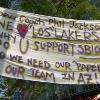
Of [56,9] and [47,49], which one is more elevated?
[56,9]

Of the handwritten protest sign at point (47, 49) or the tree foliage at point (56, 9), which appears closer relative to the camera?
the handwritten protest sign at point (47, 49)

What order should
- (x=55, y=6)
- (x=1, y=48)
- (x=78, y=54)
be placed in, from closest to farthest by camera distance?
(x=1, y=48), (x=78, y=54), (x=55, y=6)

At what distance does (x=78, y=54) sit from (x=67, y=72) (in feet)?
1.20

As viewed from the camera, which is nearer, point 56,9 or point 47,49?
point 47,49

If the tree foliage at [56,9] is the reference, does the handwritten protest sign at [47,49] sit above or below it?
below

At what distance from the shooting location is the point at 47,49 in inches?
289

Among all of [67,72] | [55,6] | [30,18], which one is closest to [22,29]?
[30,18]

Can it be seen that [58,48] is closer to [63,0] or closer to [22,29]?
[22,29]

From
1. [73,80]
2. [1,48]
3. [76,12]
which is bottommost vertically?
[73,80]

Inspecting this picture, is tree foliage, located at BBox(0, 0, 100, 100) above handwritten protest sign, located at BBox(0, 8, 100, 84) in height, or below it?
above

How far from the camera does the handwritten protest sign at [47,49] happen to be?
7.09 m

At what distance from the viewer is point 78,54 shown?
7.51m

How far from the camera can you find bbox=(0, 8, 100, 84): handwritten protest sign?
7086 mm

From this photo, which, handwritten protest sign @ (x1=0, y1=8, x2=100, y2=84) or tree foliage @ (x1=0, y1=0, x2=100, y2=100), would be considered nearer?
handwritten protest sign @ (x1=0, y1=8, x2=100, y2=84)
